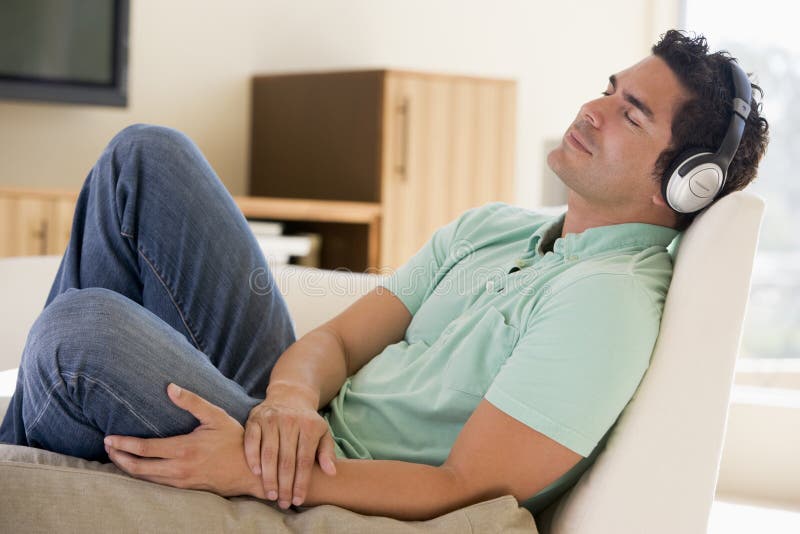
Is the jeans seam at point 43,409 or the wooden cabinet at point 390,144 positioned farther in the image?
the wooden cabinet at point 390,144

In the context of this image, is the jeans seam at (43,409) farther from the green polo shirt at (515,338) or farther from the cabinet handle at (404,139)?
the cabinet handle at (404,139)

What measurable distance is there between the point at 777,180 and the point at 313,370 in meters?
3.62

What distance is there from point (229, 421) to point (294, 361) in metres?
0.29

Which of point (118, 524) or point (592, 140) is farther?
point (592, 140)

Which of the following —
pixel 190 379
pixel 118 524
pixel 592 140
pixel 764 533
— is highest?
pixel 592 140

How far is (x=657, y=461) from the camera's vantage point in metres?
1.09

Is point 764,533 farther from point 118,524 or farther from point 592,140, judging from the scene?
point 118,524

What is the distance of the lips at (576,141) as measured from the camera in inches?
55.2

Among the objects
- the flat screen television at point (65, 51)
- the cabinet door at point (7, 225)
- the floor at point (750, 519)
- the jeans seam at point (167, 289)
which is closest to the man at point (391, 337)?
the jeans seam at point (167, 289)

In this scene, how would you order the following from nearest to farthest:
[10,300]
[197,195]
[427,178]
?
1. [197,195]
2. [10,300]
3. [427,178]

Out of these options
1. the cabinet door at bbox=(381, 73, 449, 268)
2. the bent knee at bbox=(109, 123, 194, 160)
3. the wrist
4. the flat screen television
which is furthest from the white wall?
the wrist

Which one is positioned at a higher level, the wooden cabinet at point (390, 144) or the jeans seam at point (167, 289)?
the wooden cabinet at point (390, 144)

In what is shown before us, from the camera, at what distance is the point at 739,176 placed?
1.35 meters

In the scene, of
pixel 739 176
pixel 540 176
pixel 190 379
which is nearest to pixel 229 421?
pixel 190 379
